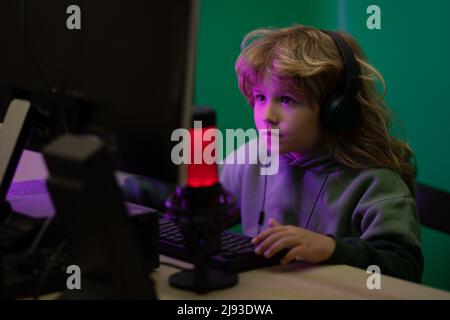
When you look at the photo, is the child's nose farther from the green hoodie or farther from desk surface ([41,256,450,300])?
desk surface ([41,256,450,300])

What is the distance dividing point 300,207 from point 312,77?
12.0 inches

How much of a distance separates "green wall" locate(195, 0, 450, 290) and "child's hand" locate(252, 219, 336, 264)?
855 millimetres

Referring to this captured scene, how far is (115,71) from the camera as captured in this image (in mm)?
852

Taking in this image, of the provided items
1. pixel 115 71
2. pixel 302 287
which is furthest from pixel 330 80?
pixel 115 71

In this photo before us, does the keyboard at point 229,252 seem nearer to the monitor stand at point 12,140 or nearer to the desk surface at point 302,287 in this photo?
the desk surface at point 302,287

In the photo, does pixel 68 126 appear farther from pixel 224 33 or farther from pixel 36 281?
pixel 224 33

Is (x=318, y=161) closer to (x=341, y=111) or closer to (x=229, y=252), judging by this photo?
(x=341, y=111)

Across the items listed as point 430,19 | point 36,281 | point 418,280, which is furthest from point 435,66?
point 36,281

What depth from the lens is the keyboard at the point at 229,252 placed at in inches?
41.1

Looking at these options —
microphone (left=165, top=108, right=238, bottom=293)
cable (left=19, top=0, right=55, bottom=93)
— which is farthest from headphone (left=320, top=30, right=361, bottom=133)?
cable (left=19, top=0, right=55, bottom=93)

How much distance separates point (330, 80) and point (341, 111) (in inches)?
4.3

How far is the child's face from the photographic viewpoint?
1.41m
